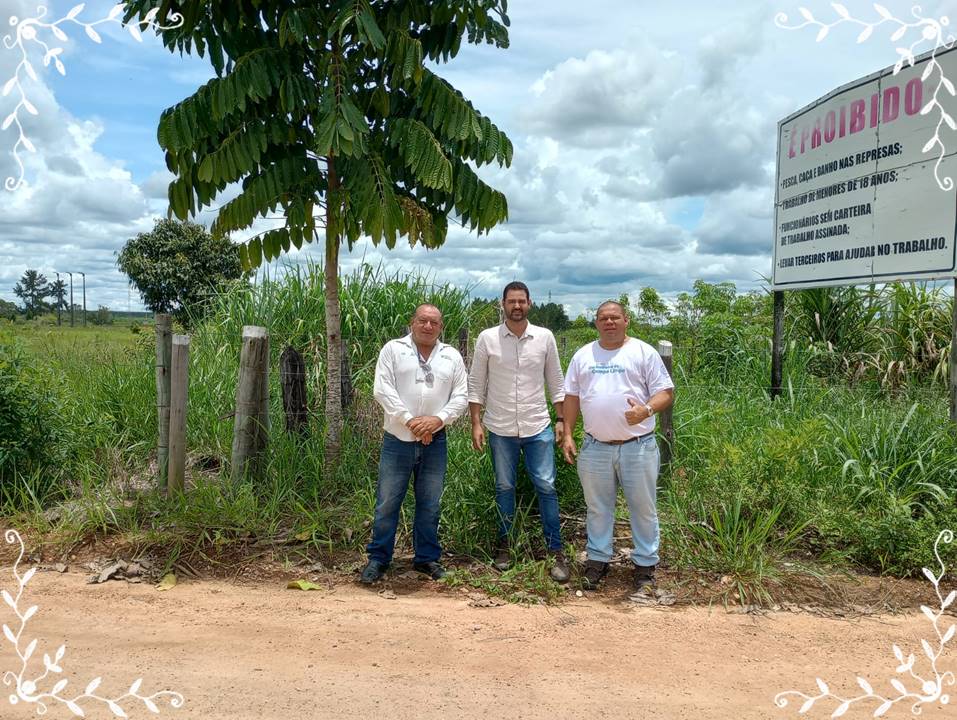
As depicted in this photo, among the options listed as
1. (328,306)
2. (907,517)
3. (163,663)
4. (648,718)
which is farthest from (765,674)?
(328,306)

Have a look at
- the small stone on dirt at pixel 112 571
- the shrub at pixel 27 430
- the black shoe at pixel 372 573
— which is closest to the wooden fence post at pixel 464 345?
the black shoe at pixel 372 573

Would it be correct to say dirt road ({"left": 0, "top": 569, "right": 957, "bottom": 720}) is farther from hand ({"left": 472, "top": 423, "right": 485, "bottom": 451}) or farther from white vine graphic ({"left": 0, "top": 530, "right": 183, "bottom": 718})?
hand ({"left": 472, "top": 423, "right": 485, "bottom": 451})

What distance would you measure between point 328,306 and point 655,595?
131 inches

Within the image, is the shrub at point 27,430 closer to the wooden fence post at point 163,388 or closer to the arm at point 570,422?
the wooden fence post at point 163,388

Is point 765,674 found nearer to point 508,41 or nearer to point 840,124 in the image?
point 508,41

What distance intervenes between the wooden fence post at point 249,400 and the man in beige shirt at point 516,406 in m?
1.80

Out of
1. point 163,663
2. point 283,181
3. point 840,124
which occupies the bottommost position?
point 163,663

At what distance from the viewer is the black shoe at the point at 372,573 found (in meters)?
5.09

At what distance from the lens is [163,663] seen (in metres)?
4.00

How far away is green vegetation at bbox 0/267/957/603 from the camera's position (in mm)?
5312

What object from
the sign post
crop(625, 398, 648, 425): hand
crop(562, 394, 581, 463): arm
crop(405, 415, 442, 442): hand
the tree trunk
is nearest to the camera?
crop(625, 398, 648, 425): hand

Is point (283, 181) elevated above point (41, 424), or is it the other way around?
point (283, 181)

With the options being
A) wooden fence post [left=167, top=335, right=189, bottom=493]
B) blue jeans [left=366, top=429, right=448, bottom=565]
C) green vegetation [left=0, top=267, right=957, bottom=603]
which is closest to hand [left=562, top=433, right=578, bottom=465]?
green vegetation [left=0, top=267, right=957, bottom=603]

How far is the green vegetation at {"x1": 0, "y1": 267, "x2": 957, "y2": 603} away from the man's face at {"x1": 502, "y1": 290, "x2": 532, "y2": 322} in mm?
1224
